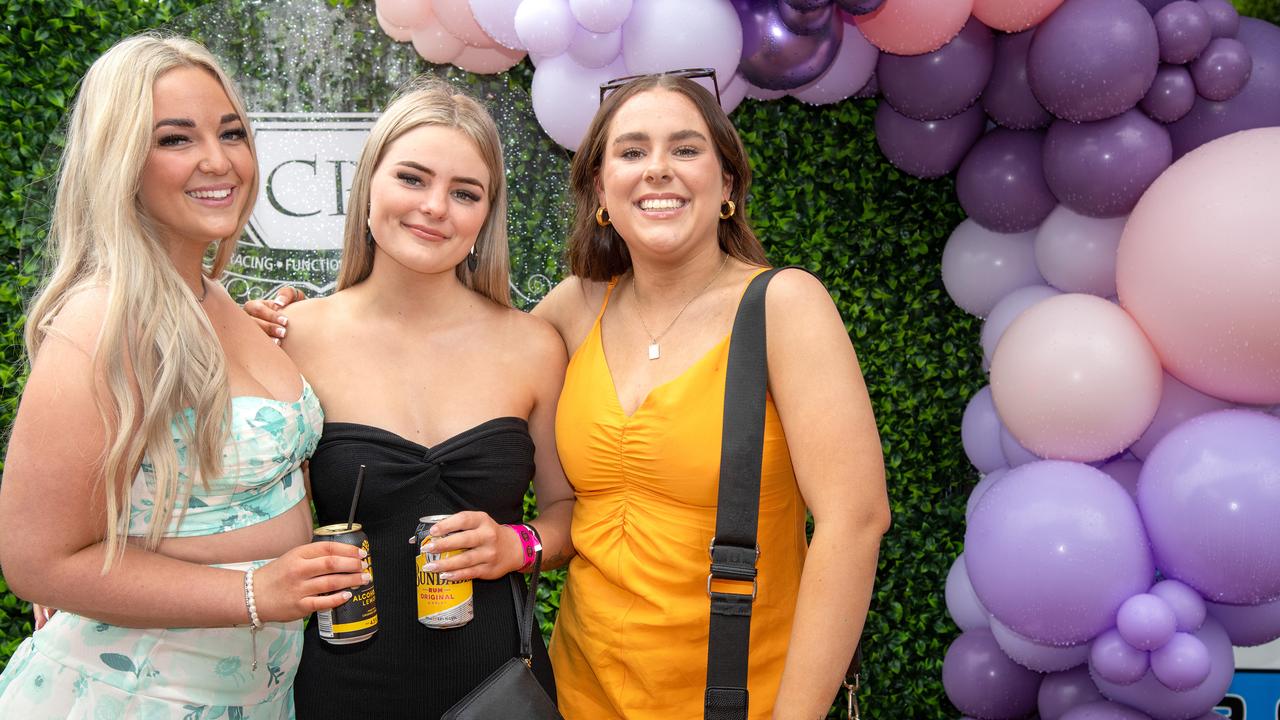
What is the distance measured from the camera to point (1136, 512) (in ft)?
8.93

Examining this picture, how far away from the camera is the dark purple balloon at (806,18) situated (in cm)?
300

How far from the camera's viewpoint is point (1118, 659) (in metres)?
2.64

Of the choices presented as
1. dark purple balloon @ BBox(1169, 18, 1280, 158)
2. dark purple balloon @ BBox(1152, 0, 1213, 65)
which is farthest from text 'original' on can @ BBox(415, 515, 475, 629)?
dark purple balloon @ BBox(1169, 18, 1280, 158)

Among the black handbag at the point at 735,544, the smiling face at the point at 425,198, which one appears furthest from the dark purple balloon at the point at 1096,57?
the smiling face at the point at 425,198

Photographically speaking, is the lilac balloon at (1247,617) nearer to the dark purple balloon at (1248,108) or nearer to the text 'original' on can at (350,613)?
the dark purple balloon at (1248,108)

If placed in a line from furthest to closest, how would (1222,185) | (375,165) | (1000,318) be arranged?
(1000,318)
(1222,185)
(375,165)

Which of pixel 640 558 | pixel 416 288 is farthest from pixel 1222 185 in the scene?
pixel 416 288

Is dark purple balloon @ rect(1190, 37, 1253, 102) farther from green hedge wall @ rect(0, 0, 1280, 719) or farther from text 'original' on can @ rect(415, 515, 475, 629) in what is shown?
text 'original' on can @ rect(415, 515, 475, 629)

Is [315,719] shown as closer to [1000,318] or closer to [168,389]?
[168,389]

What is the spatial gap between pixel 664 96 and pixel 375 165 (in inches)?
24.8

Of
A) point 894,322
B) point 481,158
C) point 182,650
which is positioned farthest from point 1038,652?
point 182,650

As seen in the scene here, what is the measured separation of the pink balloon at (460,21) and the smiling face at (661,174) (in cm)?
159

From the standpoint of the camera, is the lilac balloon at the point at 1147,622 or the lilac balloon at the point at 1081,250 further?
the lilac balloon at the point at 1081,250

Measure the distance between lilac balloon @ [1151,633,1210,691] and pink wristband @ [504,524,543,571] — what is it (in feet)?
5.72
